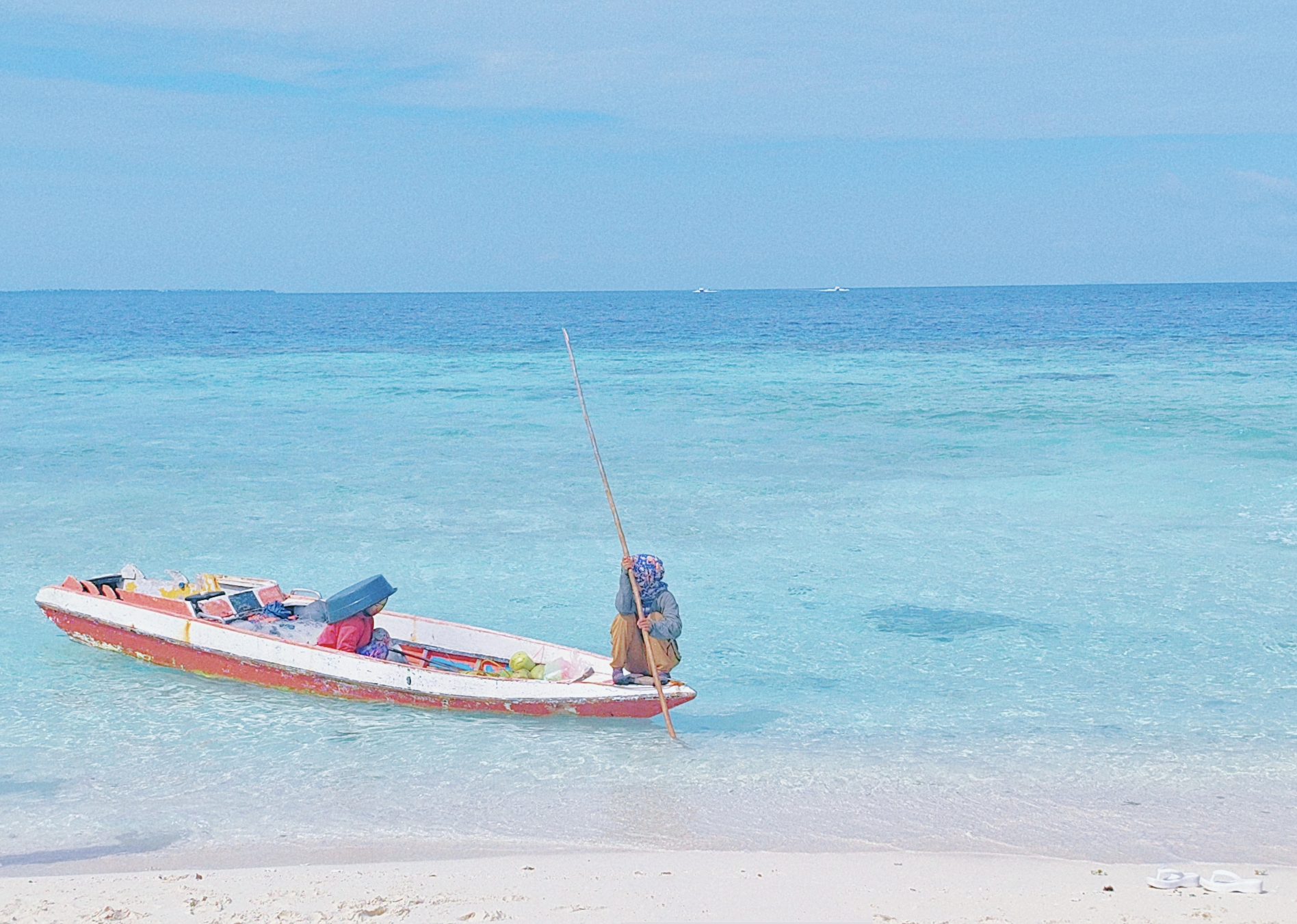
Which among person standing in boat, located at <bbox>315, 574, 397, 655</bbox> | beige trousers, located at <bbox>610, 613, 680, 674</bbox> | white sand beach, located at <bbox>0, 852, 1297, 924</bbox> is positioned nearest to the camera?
white sand beach, located at <bbox>0, 852, 1297, 924</bbox>

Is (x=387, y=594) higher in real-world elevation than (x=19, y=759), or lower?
higher

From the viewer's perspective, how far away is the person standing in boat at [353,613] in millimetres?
9773

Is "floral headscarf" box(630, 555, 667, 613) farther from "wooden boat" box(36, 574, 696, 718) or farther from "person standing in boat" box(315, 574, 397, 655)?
"person standing in boat" box(315, 574, 397, 655)

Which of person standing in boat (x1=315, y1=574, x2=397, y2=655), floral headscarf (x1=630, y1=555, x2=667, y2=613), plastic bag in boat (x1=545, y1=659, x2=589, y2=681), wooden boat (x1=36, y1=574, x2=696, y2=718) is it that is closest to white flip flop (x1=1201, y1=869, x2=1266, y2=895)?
wooden boat (x1=36, y1=574, x2=696, y2=718)

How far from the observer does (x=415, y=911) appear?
5871 millimetres

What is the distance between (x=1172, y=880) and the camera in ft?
20.0

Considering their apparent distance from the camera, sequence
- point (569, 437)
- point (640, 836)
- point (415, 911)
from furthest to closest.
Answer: point (569, 437) < point (640, 836) < point (415, 911)

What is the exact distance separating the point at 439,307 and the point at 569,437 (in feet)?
306

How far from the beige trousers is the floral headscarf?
6.9 inches

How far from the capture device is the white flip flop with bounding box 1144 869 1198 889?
6.10 meters

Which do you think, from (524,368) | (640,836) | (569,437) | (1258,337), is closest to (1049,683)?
(640,836)

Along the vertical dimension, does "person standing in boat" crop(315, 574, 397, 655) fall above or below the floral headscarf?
below

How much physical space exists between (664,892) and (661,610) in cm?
305

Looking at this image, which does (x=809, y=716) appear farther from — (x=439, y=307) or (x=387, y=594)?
(x=439, y=307)
